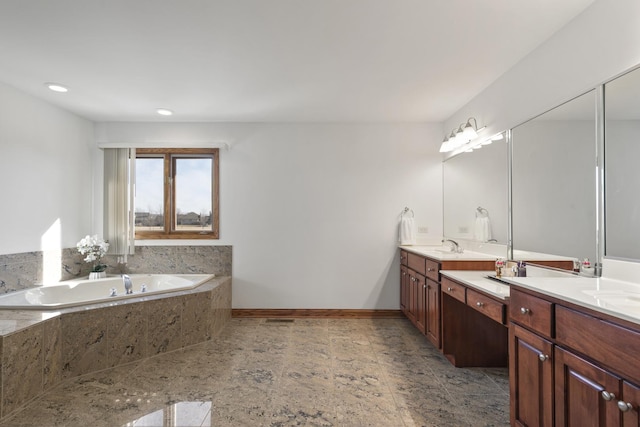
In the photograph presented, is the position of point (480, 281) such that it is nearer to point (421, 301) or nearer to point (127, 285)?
point (421, 301)

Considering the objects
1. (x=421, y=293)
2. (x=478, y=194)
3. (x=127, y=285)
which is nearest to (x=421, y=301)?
(x=421, y=293)

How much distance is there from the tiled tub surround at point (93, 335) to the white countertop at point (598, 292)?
108 inches

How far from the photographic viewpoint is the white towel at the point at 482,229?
10.6 feet

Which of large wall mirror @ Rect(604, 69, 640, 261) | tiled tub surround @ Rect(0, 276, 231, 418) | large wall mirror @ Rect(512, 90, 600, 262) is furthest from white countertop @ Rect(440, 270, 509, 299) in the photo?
tiled tub surround @ Rect(0, 276, 231, 418)

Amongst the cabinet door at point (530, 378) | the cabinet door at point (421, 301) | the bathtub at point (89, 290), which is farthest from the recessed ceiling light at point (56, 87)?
the cabinet door at point (530, 378)

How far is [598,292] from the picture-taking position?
62.5 inches

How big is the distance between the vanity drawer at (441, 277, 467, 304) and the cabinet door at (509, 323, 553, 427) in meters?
0.72

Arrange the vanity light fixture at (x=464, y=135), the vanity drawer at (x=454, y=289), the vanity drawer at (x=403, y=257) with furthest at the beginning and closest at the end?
1. the vanity drawer at (x=403, y=257)
2. the vanity light fixture at (x=464, y=135)
3. the vanity drawer at (x=454, y=289)

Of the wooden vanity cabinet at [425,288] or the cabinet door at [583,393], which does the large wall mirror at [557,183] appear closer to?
the wooden vanity cabinet at [425,288]

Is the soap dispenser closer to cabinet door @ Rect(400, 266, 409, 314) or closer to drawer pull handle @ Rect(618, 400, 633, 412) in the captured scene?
drawer pull handle @ Rect(618, 400, 633, 412)

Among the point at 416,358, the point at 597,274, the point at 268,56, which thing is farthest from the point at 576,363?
the point at 268,56

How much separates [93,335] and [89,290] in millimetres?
1303

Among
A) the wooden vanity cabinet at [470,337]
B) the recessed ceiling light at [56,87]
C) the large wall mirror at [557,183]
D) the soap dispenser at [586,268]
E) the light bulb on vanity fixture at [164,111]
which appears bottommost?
the wooden vanity cabinet at [470,337]

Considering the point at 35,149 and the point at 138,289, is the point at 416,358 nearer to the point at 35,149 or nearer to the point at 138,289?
the point at 138,289
